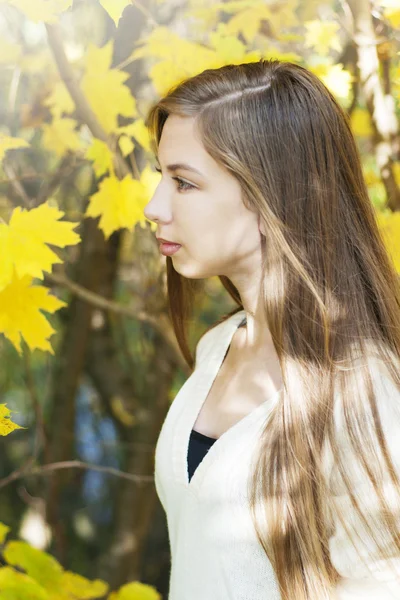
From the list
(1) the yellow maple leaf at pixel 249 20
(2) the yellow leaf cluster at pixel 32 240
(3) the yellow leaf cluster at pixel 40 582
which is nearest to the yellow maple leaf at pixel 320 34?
(1) the yellow maple leaf at pixel 249 20

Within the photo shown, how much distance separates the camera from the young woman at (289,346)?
93cm

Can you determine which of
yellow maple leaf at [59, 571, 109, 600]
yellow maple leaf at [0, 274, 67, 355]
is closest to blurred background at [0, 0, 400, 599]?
yellow maple leaf at [0, 274, 67, 355]

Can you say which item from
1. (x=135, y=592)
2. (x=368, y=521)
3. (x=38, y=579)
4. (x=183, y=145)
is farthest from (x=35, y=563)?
(x=183, y=145)

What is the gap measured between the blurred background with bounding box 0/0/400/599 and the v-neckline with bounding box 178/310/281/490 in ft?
1.02

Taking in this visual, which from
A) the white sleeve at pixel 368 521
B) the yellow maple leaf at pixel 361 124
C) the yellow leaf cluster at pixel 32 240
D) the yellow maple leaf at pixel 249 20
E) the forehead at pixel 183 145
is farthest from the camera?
the yellow maple leaf at pixel 361 124

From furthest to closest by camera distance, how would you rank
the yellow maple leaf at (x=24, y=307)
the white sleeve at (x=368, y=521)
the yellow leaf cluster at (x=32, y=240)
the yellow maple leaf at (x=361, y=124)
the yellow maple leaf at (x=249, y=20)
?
1. the yellow maple leaf at (x=361, y=124)
2. the yellow maple leaf at (x=249, y=20)
3. the yellow maple leaf at (x=24, y=307)
4. the yellow leaf cluster at (x=32, y=240)
5. the white sleeve at (x=368, y=521)

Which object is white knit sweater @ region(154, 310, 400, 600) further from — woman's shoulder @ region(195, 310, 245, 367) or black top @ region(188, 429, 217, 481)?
woman's shoulder @ region(195, 310, 245, 367)

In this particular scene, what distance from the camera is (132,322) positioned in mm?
2678

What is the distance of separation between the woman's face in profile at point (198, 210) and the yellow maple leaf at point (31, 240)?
0.56 feet

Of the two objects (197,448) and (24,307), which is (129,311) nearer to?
(24,307)

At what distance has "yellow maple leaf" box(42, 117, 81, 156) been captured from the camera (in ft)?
5.17

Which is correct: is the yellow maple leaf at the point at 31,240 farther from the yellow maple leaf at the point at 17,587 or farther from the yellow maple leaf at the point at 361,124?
the yellow maple leaf at the point at 361,124

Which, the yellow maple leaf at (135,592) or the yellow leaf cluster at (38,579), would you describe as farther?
the yellow maple leaf at (135,592)

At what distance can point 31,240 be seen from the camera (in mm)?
1135
